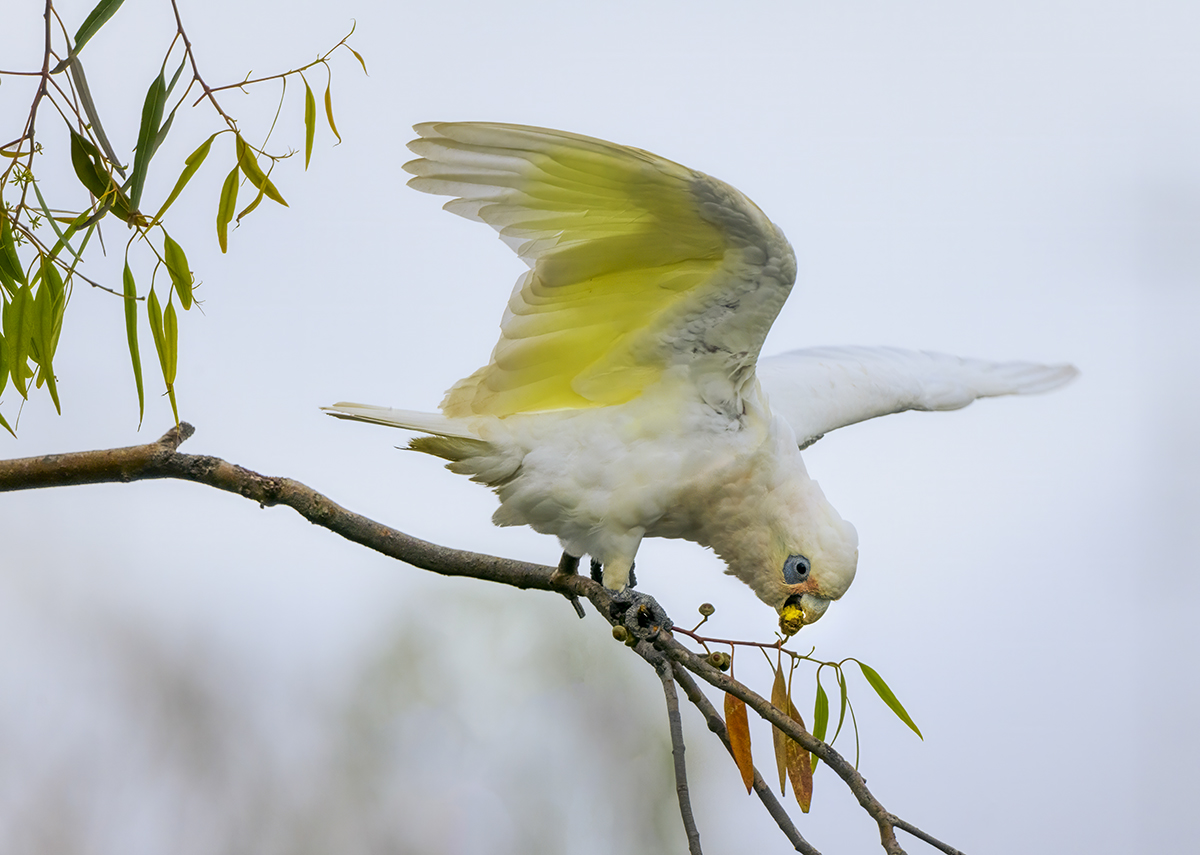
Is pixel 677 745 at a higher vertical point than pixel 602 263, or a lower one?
lower

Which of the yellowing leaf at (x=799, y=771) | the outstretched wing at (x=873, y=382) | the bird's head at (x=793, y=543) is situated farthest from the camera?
the outstretched wing at (x=873, y=382)

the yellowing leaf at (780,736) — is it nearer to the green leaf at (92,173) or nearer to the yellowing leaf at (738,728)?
the yellowing leaf at (738,728)

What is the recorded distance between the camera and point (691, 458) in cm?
132

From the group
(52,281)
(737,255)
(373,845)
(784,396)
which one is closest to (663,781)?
(373,845)

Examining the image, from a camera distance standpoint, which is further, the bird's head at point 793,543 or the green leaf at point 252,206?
the bird's head at point 793,543

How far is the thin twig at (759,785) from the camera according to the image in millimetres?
915

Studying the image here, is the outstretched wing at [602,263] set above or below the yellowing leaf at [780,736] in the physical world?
above

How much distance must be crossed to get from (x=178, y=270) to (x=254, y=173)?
0.12m

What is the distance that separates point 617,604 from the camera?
1077 mm

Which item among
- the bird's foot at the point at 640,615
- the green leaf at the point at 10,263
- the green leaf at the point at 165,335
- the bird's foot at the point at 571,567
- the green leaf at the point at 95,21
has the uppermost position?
the green leaf at the point at 95,21

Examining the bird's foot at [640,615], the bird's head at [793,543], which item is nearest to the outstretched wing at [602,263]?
the bird's head at [793,543]

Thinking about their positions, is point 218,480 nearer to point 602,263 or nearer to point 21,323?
point 21,323

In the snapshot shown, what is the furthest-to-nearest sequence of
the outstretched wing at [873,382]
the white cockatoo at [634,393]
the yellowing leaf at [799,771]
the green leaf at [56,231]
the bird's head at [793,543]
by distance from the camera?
the outstretched wing at [873,382] < the bird's head at [793,543] < the white cockatoo at [634,393] < the yellowing leaf at [799,771] < the green leaf at [56,231]

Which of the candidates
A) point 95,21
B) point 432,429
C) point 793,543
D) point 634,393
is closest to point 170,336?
point 95,21
